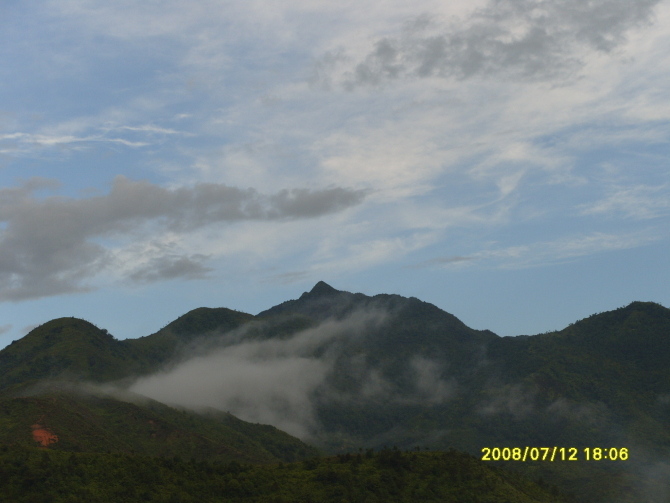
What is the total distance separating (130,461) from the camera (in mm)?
98250

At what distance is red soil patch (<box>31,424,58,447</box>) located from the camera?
5279 inches

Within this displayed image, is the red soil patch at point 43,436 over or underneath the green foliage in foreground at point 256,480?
over

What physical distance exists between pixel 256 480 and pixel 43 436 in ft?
204

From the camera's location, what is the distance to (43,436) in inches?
5359

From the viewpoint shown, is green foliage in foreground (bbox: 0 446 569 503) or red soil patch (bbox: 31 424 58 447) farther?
red soil patch (bbox: 31 424 58 447)

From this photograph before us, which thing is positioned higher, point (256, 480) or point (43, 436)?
point (43, 436)

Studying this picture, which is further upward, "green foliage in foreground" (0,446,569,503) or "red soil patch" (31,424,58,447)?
"red soil patch" (31,424,58,447)

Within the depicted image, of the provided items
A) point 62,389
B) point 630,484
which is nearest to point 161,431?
point 62,389

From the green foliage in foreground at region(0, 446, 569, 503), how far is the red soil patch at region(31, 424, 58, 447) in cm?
4042

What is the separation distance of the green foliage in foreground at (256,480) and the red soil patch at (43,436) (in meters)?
40.4

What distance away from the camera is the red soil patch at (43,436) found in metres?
134

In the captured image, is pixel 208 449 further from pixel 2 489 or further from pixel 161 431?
pixel 2 489

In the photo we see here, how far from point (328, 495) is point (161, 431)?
90347mm

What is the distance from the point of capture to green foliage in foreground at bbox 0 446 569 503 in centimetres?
8669
